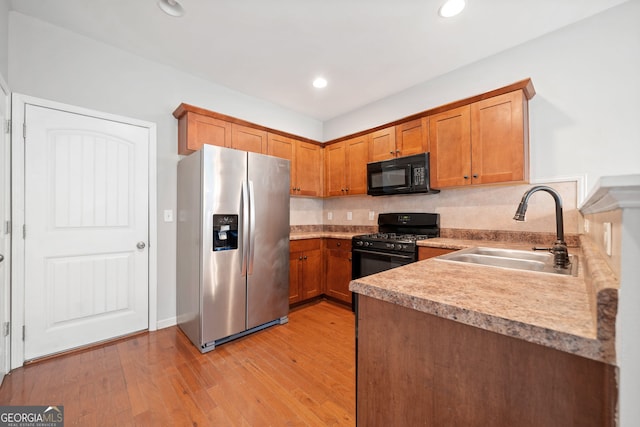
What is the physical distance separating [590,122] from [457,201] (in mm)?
1167

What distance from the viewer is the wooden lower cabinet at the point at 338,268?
3.17 meters

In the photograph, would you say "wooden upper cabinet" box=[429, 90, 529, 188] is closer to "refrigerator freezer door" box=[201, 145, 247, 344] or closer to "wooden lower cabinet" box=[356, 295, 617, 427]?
"refrigerator freezer door" box=[201, 145, 247, 344]

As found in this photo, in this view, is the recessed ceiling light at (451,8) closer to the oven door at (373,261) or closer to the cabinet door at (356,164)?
the cabinet door at (356,164)

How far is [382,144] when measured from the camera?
3184 millimetres

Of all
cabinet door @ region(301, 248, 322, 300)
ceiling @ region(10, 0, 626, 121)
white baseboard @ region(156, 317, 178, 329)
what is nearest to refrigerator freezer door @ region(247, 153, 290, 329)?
cabinet door @ region(301, 248, 322, 300)

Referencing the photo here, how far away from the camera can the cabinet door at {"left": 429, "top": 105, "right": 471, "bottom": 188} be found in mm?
2445

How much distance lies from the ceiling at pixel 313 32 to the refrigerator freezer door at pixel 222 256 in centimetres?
102

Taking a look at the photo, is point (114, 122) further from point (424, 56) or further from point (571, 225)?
point (571, 225)

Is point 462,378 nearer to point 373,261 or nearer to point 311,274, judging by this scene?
point 373,261

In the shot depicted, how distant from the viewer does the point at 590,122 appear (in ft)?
6.77

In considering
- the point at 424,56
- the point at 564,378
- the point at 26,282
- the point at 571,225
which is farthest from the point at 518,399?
the point at 26,282

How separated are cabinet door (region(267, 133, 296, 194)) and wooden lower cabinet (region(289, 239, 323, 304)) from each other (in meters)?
0.77

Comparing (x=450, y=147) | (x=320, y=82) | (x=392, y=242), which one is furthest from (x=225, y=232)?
(x=450, y=147)

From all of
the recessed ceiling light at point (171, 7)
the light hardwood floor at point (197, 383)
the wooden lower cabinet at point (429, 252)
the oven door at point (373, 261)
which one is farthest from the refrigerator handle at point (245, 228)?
the wooden lower cabinet at point (429, 252)
